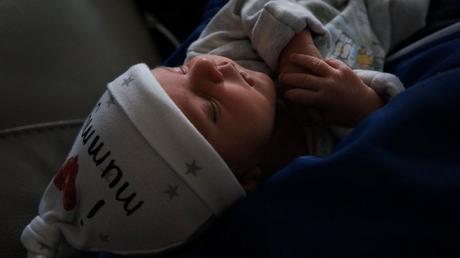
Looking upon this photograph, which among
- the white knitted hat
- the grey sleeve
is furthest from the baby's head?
the grey sleeve

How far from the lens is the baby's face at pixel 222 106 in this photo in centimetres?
64

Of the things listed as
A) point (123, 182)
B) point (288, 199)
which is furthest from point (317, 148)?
point (123, 182)

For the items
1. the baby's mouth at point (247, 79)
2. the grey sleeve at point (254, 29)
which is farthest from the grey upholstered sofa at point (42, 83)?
the baby's mouth at point (247, 79)

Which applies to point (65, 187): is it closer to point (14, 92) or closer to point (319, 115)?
point (14, 92)

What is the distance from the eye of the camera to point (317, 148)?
2.46 feet

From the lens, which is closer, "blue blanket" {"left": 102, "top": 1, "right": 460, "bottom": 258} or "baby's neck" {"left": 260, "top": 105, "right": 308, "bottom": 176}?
"blue blanket" {"left": 102, "top": 1, "right": 460, "bottom": 258}

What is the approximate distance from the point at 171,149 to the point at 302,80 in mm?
222

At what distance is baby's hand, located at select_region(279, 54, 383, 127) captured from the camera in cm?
70

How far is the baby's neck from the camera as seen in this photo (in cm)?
76

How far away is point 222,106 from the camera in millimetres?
649

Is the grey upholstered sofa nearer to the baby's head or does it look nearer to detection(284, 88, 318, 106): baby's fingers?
the baby's head

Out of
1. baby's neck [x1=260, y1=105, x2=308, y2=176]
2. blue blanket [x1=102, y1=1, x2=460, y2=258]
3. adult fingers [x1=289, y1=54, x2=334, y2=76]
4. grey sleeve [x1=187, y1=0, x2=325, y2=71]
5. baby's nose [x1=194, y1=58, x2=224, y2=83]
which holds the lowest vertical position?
baby's neck [x1=260, y1=105, x2=308, y2=176]

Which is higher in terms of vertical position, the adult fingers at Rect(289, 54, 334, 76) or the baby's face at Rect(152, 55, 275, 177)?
the baby's face at Rect(152, 55, 275, 177)

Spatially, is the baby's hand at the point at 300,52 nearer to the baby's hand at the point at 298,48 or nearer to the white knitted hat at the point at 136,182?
the baby's hand at the point at 298,48
